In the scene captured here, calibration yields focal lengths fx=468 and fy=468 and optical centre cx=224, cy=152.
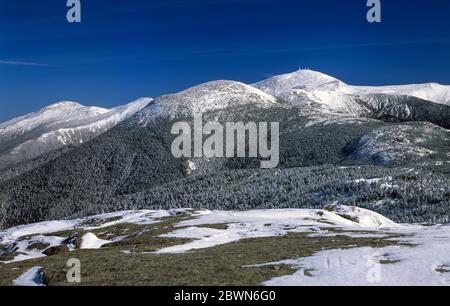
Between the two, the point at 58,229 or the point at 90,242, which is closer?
the point at 90,242

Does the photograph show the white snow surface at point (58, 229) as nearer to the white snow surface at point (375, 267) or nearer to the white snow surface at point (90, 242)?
the white snow surface at point (90, 242)

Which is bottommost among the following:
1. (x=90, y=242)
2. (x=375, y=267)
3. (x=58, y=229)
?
(x=58, y=229)

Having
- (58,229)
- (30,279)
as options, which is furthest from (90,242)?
(58,229)

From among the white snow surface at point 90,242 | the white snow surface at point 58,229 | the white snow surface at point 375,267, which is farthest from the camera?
the white snow surface at point 58,229

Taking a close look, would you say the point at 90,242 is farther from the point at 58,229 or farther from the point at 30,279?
the point at 58,229

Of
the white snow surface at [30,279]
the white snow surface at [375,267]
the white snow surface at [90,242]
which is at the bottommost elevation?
the white snow surface at [90,242]

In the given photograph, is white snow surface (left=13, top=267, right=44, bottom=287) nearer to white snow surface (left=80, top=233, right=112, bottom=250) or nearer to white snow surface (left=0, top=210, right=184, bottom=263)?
white snow surface (left=80, top=233, right=112, bottom=250)

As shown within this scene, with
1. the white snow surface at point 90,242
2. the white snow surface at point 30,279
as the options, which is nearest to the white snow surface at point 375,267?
the white snow surface at point 30,279

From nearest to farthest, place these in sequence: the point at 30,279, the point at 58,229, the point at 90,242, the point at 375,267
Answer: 1. the point at 375,267
2. the point at 30,279
3. the point at 90,242
4. the point at 58,229

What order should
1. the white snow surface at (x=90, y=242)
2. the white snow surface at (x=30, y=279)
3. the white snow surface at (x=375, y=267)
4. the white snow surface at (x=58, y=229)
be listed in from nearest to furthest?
the white snow surface at (x=375, y=267), the white snow surface at (x=30, y=279), the white snow surface at (x=90, y=242), the white snow surface at (x=58, y=229)

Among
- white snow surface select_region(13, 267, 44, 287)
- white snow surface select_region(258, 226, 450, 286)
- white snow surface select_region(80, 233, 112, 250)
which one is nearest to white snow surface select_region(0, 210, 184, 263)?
white snow surface select_region(80, 233, 112, 250)
